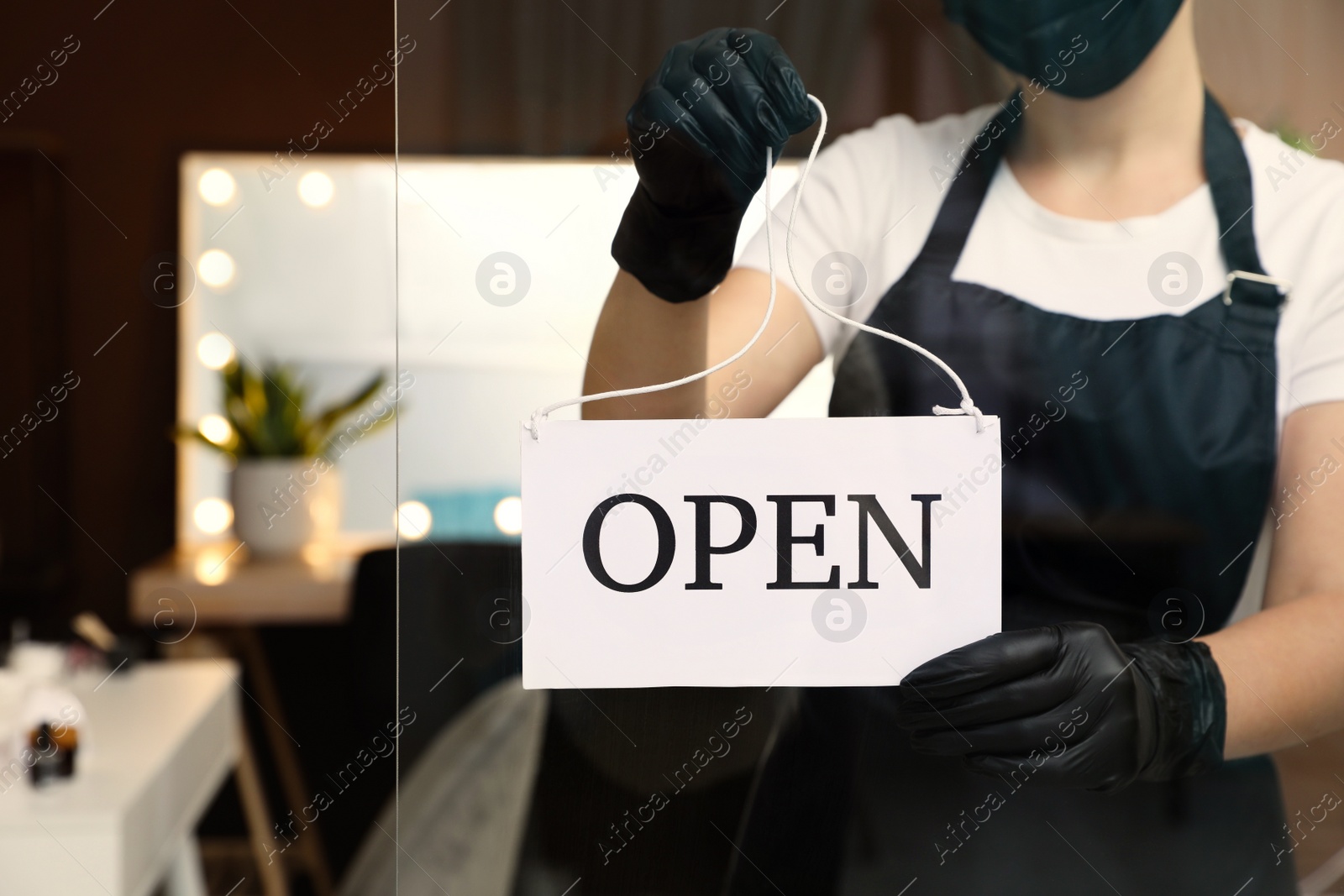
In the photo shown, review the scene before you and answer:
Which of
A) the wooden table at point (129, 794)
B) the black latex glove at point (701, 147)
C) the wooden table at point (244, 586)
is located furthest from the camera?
the wooden table at point (244, 586)

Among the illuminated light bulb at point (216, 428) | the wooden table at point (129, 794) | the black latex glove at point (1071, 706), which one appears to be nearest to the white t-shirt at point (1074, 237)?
the black latex glove at point (1071, 706)

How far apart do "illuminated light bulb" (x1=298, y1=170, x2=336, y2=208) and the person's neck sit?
147 centimetres

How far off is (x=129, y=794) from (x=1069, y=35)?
1128mm

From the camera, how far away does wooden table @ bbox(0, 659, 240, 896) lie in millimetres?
936

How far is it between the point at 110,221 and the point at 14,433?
0.45m

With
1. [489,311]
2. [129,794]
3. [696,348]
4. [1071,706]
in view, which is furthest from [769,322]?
[129,794]

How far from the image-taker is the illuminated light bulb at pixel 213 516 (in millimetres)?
1790

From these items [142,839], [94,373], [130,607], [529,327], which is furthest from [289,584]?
[529,327]

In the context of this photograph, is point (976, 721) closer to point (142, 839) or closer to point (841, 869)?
point (841, 869)

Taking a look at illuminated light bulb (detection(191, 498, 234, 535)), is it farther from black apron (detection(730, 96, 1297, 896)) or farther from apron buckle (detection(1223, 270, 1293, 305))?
apron buckle (detection(1223, 270, 1293, 305))

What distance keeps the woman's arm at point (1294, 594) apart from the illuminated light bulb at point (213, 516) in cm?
170

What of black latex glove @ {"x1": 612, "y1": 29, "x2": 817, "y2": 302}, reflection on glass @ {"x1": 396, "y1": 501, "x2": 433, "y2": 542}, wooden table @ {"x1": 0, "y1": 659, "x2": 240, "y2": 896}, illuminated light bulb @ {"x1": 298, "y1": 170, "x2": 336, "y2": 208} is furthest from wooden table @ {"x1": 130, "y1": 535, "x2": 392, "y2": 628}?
black latex glove @ {"x1": 612, "y1": 29, "x2": 817, "y2": 302}

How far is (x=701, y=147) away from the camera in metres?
0.53

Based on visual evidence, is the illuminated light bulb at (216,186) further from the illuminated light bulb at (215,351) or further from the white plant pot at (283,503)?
the white plant pot at (283,503)
